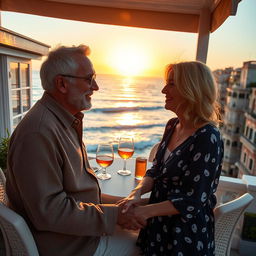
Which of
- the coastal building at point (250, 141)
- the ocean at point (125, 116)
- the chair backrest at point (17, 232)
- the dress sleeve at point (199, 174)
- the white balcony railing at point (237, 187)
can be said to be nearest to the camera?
the chair backrest at point (17, 232)

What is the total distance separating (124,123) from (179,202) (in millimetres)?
13595

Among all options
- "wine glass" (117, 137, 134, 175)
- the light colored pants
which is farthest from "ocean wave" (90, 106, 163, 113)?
the light colored pants

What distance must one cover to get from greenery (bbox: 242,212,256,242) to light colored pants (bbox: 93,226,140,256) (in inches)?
55.5

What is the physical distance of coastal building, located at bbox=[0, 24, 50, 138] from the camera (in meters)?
2.56

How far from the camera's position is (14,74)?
3.20 meters

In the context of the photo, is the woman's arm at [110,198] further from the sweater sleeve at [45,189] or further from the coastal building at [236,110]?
the coastal building at [236,110]

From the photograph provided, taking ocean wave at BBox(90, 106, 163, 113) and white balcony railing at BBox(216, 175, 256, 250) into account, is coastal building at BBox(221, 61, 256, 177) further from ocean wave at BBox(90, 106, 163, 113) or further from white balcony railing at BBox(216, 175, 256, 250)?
white balcony railing at BBox(216, 175, 256, 250)

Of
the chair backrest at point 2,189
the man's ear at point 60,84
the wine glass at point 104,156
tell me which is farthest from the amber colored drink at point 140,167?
the chair backrest at point 2,189

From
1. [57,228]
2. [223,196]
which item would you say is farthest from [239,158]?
[57,228]

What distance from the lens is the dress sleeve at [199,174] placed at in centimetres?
96

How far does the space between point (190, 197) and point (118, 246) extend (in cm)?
50

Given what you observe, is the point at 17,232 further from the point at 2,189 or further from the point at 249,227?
the point at 249,227

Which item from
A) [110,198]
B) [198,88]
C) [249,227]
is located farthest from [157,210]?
[249,227]

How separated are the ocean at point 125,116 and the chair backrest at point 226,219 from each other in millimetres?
10399
